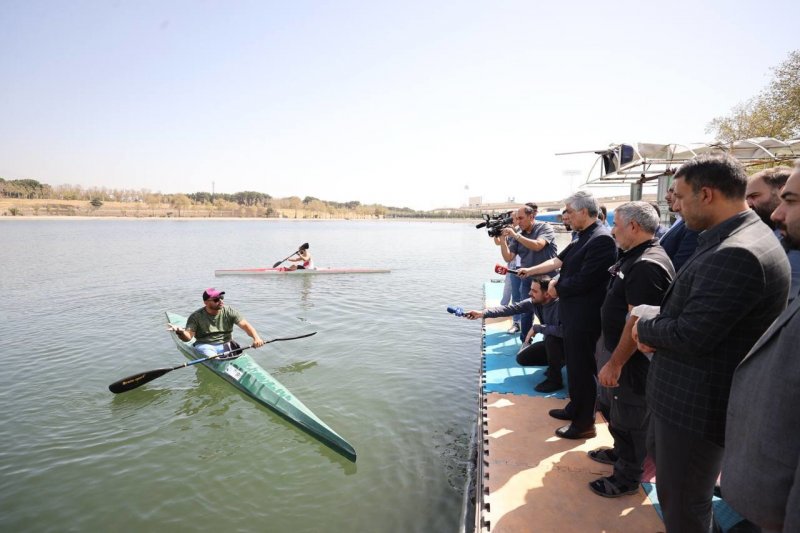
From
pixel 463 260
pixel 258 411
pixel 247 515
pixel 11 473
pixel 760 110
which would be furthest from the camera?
pixel 463 260

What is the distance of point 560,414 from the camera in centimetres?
452

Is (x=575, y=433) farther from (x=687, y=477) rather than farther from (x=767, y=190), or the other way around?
(x=767, y=190)

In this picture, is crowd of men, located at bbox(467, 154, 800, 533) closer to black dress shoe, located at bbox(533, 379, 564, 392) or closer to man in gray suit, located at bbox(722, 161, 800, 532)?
man in gray suit, located at bbox(722, 161, 800, 532)

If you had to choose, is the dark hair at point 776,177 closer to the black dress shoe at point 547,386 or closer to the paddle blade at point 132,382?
the black dress shoe at point 547,386

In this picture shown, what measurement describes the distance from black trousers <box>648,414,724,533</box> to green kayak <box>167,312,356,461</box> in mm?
4051

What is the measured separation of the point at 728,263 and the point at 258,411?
6712 millimetres

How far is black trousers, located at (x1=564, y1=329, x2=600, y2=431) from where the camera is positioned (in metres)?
3.87

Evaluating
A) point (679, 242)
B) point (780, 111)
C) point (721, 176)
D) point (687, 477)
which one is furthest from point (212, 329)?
point (780, 111)

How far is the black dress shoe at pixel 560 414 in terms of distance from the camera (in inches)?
176

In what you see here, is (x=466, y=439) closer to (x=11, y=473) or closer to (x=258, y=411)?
(x=258, y=411)

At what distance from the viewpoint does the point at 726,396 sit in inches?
81.0

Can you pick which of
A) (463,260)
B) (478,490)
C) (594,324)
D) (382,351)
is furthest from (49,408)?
(463,260)

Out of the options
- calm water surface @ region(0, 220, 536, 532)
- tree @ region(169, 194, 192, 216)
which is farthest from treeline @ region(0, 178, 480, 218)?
calm water surface @ region(0, 220, 536, 532)

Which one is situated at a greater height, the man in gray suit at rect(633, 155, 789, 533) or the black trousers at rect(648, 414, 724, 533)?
the man in gray suit at rect(633, 155, 789, 533)
